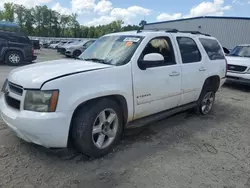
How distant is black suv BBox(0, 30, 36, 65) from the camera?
39.4 ft

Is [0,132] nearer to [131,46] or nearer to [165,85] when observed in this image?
[131,46]

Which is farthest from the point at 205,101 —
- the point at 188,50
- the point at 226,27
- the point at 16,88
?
the point at 226,27

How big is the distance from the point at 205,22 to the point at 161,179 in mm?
26527

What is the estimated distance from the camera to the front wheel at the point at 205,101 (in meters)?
5.15

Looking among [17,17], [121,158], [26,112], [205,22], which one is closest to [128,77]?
[121,158]

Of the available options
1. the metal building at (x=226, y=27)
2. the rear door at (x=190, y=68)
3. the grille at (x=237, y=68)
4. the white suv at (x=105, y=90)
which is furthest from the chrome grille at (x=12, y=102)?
the metal building at (x=226, y=27)

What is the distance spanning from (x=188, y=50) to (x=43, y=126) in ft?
10.5

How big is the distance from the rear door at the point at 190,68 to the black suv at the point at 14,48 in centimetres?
1062

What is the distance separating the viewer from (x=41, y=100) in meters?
2.69

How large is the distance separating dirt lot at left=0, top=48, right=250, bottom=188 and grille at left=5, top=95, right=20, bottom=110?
73 centimetres

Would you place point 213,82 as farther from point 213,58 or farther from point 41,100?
point 41,100

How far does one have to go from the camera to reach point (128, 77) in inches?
132

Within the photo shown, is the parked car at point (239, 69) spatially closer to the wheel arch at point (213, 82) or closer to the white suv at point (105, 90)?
the wheel arch at point (213, 82)

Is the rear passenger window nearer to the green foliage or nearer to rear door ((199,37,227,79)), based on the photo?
rear door ((199,37,227,79))
